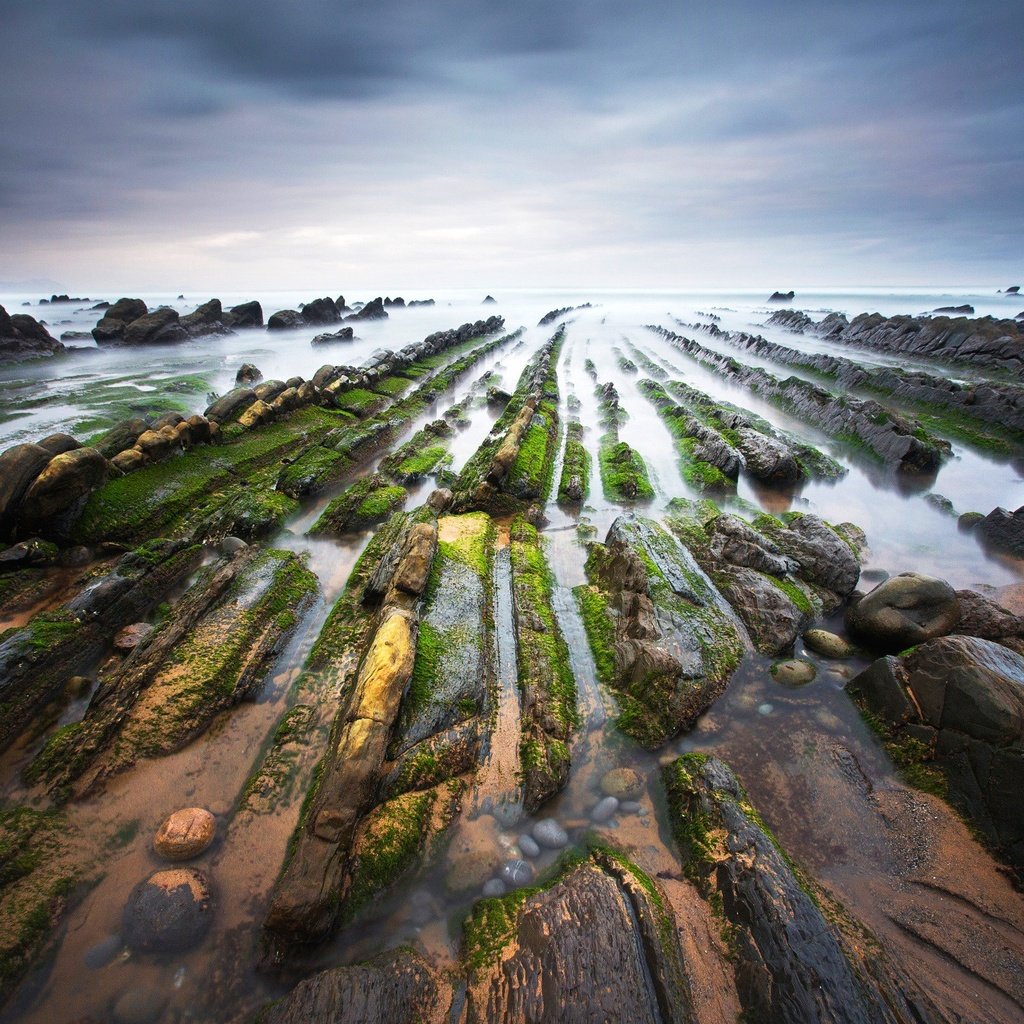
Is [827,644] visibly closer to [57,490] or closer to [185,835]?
[185,835]

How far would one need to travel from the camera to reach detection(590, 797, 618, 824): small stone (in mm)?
5158

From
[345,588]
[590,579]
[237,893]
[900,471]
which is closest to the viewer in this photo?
[237,893]

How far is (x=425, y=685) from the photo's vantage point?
624 cm

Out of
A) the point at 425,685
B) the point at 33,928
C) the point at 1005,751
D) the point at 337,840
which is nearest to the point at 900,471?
the point at 1005,751

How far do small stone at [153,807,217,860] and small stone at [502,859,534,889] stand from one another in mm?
3046

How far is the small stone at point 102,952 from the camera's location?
153 inches

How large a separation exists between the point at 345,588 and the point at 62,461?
6.54 m

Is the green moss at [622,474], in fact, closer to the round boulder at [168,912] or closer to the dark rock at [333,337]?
the round boulder at [168,912]

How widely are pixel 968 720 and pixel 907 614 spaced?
8.45ft

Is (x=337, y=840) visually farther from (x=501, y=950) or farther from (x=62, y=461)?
(x=62, y=461)

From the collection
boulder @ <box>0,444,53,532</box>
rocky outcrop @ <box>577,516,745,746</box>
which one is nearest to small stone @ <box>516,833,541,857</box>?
rocky outcrop @ <box>577,516,745,746</box>

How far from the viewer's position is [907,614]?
24.6ft

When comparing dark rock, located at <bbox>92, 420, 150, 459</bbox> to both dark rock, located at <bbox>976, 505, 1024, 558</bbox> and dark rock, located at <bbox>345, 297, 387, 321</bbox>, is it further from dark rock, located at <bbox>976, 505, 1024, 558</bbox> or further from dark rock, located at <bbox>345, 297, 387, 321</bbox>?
dark rock, located at <bbox>345, 297, 387, 321</bbox>

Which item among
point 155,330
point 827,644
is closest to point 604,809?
point 827,644
